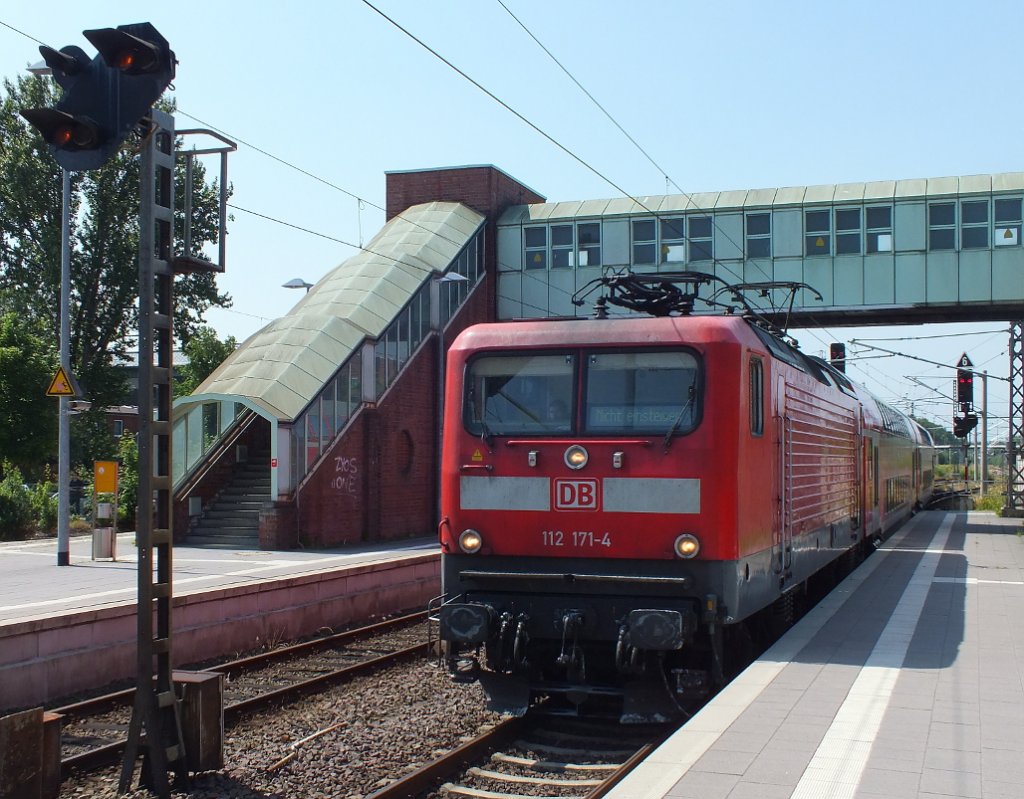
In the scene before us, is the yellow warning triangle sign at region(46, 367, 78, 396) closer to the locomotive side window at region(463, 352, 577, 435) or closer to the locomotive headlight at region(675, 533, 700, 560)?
the locomotive side window at region(463, 352, 577, 435)

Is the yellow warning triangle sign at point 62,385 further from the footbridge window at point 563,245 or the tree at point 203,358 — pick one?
the tree at point 203,358

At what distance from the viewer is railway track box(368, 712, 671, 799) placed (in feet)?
23.1

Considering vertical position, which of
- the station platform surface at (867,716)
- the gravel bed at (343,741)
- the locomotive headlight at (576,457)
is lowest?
the gravel bed at (343,741)

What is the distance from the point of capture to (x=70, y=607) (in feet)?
41.7

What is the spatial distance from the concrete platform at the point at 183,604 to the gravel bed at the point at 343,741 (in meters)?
2.24

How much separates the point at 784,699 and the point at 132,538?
2066 cm

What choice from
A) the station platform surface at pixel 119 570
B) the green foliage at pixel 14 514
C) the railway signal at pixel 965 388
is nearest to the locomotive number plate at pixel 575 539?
the station platform surface at pixel 119 570

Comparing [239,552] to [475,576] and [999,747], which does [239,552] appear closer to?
[475,576]

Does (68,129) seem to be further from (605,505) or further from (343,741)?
(343,741)

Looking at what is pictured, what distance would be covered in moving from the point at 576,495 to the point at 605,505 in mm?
240

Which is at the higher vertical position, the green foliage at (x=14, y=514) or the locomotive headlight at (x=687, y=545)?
the locomotive headlight at (x=687, y=545)

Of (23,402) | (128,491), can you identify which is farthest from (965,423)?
(23,402)

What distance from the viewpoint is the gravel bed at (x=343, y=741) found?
7234mm

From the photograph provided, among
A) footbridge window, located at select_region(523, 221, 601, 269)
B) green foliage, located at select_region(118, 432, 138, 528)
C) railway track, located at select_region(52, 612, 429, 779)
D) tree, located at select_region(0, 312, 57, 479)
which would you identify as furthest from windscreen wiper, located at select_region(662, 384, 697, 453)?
tree, located at select_region(0, 312, 57, 479)
